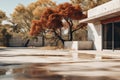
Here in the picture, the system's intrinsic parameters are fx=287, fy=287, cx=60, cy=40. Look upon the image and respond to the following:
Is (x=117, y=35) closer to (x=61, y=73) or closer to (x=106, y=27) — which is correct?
(x=106, y=27)

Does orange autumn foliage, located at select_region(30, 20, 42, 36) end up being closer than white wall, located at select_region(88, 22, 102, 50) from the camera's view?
No

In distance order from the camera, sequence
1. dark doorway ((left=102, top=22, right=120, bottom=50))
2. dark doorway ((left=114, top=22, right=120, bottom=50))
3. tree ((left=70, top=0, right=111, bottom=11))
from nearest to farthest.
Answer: dark doorway ((left=114, top=22, right=120, bottom=50))
dark doorway ((left=102, top=22, right=120, bottom=50))
tree ((left=70, top=0, right=111, bottom=11))

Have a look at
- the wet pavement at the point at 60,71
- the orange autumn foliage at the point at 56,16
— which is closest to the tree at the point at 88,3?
the orange autumn foliage at the point at 56,16

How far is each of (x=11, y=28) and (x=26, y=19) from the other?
5020mm

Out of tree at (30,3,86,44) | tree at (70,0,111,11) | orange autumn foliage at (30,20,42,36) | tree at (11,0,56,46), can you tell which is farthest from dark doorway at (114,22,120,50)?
tree at (11,0,56,46)

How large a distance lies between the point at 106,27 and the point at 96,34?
319 centimetres

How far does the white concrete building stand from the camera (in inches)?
1021

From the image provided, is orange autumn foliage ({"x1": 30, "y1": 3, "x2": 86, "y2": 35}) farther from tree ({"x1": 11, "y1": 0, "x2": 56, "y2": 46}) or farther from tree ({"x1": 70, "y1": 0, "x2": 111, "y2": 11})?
tree ({"x1": 11, "y1": 0, "x2": 56, "y2": 46})

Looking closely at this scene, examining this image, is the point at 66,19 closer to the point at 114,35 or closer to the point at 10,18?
the point at 114,35

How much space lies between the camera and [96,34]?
31906mm

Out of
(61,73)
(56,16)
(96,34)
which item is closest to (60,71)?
(61,73)

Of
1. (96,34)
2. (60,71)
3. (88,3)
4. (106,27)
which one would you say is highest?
(88,3)

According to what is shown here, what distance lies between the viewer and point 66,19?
38.1m

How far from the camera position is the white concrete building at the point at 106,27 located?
2594 centimetres
